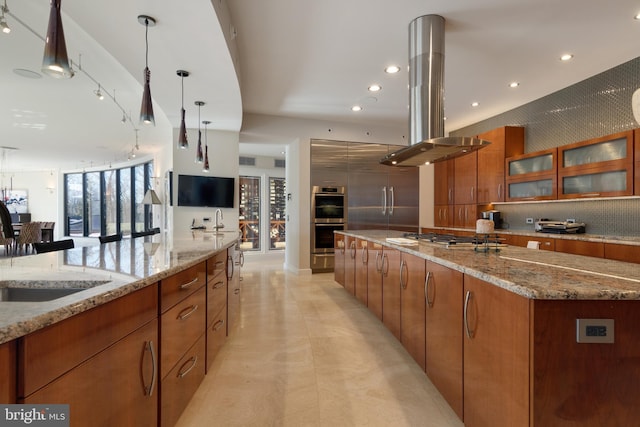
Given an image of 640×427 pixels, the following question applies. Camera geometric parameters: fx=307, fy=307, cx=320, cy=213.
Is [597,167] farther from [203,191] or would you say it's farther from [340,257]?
[203,191]

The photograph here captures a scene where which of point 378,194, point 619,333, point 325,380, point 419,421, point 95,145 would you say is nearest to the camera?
point 619,333

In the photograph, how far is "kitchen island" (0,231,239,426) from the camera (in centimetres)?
71

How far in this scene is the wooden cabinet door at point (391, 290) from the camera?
7.91 feet

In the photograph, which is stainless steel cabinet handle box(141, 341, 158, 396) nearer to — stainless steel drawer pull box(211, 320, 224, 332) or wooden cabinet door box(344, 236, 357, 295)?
stainless steel drawer pull box(211, 320, 224, 332)

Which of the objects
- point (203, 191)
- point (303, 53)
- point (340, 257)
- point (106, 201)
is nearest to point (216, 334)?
point (340, 257)

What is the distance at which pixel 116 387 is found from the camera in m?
0.98

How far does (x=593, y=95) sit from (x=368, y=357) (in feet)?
13.5

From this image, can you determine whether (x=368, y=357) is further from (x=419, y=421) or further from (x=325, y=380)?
(x=419, y=421)

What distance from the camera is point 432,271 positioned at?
1798mm

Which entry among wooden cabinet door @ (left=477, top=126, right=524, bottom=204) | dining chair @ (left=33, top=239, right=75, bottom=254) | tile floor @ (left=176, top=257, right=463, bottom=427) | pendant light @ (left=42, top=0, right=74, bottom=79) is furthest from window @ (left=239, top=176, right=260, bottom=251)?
pendant light @ (left=42, top=0, right=74, bottom=79)

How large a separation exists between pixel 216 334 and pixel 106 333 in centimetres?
134

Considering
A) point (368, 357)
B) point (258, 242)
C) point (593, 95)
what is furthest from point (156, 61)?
→ point (258, 242)

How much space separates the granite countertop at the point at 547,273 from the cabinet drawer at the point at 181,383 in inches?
56.3

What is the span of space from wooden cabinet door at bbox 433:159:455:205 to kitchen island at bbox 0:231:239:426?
5.01m
